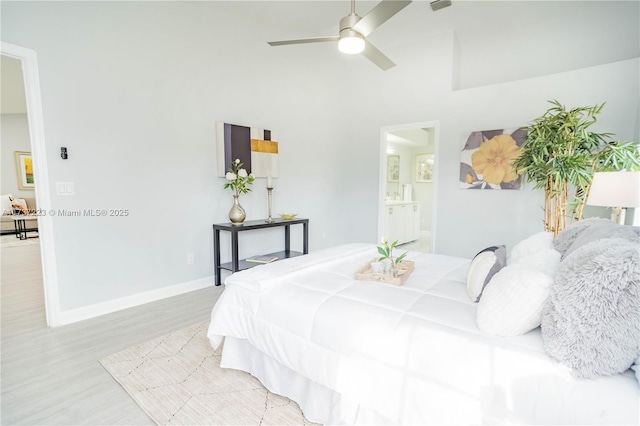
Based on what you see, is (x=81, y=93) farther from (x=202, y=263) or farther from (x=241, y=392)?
(x=241, y=392)

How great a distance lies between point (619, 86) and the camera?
10.1 feet

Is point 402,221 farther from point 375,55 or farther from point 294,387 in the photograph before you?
point 294,387

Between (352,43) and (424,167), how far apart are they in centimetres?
541

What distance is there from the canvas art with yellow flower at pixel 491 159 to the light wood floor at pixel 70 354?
339 centimetres

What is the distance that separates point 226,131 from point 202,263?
153 cm

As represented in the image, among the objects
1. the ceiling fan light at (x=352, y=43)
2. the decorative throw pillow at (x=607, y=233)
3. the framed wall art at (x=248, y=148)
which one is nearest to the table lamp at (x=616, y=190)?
the decorative throw pillow at (x=607, y=233)

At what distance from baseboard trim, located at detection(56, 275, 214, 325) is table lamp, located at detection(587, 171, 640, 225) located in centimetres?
361

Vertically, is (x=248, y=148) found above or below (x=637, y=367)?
above

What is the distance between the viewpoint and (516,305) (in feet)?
3.75

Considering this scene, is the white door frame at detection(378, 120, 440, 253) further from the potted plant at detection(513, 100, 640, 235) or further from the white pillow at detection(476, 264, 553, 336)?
the white pillow at detection(476, 264, 553, 336)

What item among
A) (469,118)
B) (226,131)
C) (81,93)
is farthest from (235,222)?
(469,118)

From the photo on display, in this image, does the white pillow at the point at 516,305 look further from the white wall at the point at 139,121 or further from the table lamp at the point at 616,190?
the white wall at the point at 139,121

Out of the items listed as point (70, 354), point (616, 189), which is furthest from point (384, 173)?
point (70, 354)

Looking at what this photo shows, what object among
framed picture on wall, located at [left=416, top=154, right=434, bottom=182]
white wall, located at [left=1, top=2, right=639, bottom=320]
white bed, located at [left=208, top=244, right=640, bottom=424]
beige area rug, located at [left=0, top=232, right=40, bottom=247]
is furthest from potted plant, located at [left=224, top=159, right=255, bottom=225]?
beige area rug, located at [left=0, top=232, right=40, bottom=247]
